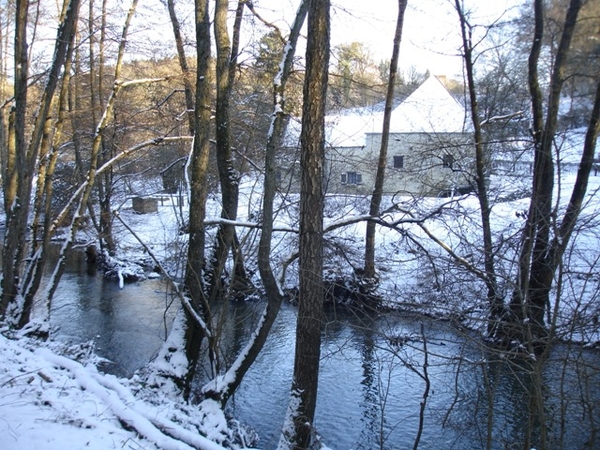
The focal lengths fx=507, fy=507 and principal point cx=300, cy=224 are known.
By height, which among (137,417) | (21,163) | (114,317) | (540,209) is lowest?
(114,317)

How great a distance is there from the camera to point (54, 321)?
39.7 feet

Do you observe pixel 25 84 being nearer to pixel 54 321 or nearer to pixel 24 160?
pixel 24 160

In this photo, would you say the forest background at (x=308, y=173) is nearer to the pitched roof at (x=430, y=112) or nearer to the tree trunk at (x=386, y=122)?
the tree trunk at (x=386, y=122)

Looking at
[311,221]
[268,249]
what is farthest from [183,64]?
[311,221]

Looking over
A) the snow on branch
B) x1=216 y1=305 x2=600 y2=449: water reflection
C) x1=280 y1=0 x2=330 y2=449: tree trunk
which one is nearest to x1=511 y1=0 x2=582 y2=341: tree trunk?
x1=216 y1=305 x2=600 y2=449: water reflection

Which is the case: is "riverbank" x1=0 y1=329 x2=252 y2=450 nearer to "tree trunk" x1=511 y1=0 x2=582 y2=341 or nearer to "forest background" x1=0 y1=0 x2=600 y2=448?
"forest background" x1=0 y1=0 x2=600 y2=448

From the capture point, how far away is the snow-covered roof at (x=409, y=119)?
12.0 meters

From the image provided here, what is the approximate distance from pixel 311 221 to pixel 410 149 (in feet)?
26.7

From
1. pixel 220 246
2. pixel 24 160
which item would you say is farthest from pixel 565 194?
pixel 24 160

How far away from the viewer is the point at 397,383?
9.07 metres

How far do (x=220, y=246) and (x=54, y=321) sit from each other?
591 centimetres

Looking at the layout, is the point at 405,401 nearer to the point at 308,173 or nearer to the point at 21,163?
the point at 308,173

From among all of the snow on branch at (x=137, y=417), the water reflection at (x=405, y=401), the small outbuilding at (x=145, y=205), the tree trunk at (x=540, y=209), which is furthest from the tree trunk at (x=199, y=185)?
the small outbuilding at (x=145, y=205)

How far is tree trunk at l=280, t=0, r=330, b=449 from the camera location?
6262 millimetres
